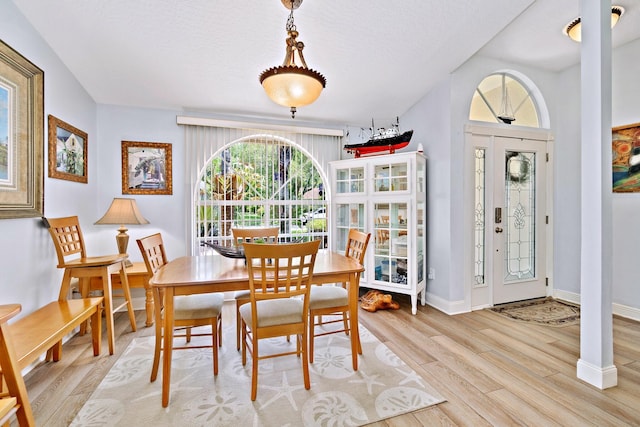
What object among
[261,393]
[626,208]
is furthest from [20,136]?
[626,208]

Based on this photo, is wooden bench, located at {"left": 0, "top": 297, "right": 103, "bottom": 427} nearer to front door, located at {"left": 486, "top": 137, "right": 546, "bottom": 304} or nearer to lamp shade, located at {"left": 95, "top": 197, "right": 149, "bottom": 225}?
lamp shade, located at {"left": 95, "top": 197, "right": 149, "bottom": 225}

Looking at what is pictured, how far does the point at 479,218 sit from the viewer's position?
340 centimetres

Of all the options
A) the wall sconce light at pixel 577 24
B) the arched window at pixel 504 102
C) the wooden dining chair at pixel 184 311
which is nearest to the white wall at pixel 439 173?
the arched window at pixel 504 102

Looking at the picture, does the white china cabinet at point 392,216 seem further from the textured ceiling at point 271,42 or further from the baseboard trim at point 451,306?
the textured ceiling at point 271,42

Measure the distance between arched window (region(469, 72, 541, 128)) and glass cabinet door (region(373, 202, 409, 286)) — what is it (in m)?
1.35

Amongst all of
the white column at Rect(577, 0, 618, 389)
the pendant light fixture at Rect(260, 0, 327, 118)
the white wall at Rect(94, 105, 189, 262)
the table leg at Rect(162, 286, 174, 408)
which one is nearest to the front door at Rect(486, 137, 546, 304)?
the white column at Rect(577, 0, 618, 389)

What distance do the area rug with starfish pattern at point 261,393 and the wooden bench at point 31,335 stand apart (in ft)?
1.27

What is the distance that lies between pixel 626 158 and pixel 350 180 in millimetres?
2845

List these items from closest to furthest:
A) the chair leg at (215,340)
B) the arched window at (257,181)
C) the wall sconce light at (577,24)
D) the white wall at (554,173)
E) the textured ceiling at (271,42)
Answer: the chair leg at (215,340) → the textured ceiling at (271,42) → the wall sconce light at (577,24) → the white wall at (554,173) → the arched window at (257,181)

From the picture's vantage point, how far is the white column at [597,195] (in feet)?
6.22

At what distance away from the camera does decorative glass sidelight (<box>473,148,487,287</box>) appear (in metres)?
3.37

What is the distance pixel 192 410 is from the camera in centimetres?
173

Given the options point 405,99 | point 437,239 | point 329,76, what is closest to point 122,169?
point 329,76

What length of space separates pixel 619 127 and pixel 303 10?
11.2 ft
